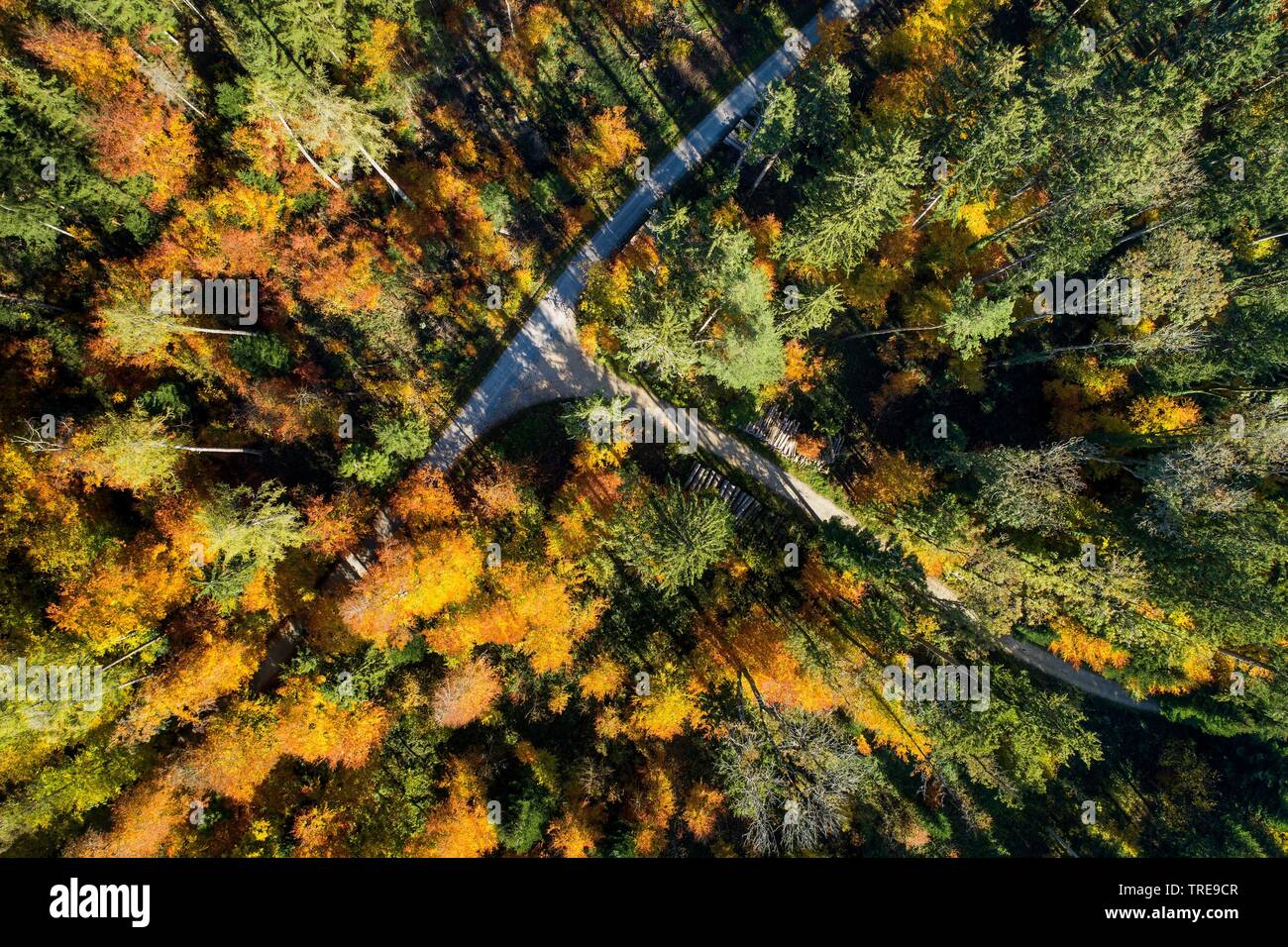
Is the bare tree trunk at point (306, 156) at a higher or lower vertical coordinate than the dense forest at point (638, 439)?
higher

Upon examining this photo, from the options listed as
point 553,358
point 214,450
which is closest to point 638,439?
point 553,358

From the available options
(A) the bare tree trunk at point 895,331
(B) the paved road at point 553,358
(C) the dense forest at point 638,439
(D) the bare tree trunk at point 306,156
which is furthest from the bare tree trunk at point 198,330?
(A) the bare tree trunk at point 895,331

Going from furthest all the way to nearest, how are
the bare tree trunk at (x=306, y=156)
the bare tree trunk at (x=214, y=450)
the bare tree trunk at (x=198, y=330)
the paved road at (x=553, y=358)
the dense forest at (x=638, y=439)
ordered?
the paved road at (x=553, y=358), the bare tree trunk at (x=214, y=450), the bare tree trunk at (x=198, y=330), the bare tree trunk at (x=306, y=156), the dense forest at (x=638, y=439)

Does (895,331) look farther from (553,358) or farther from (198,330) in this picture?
(198,330)

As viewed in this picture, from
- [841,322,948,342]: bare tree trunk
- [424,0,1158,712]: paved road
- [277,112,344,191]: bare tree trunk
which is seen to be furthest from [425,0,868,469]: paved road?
[841,322,948,342]: bare tree trunk

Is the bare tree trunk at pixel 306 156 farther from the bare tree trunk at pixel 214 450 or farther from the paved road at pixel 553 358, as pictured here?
the bare tree trunk at pixel 214 450

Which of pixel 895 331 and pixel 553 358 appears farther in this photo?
pixel 553 358
